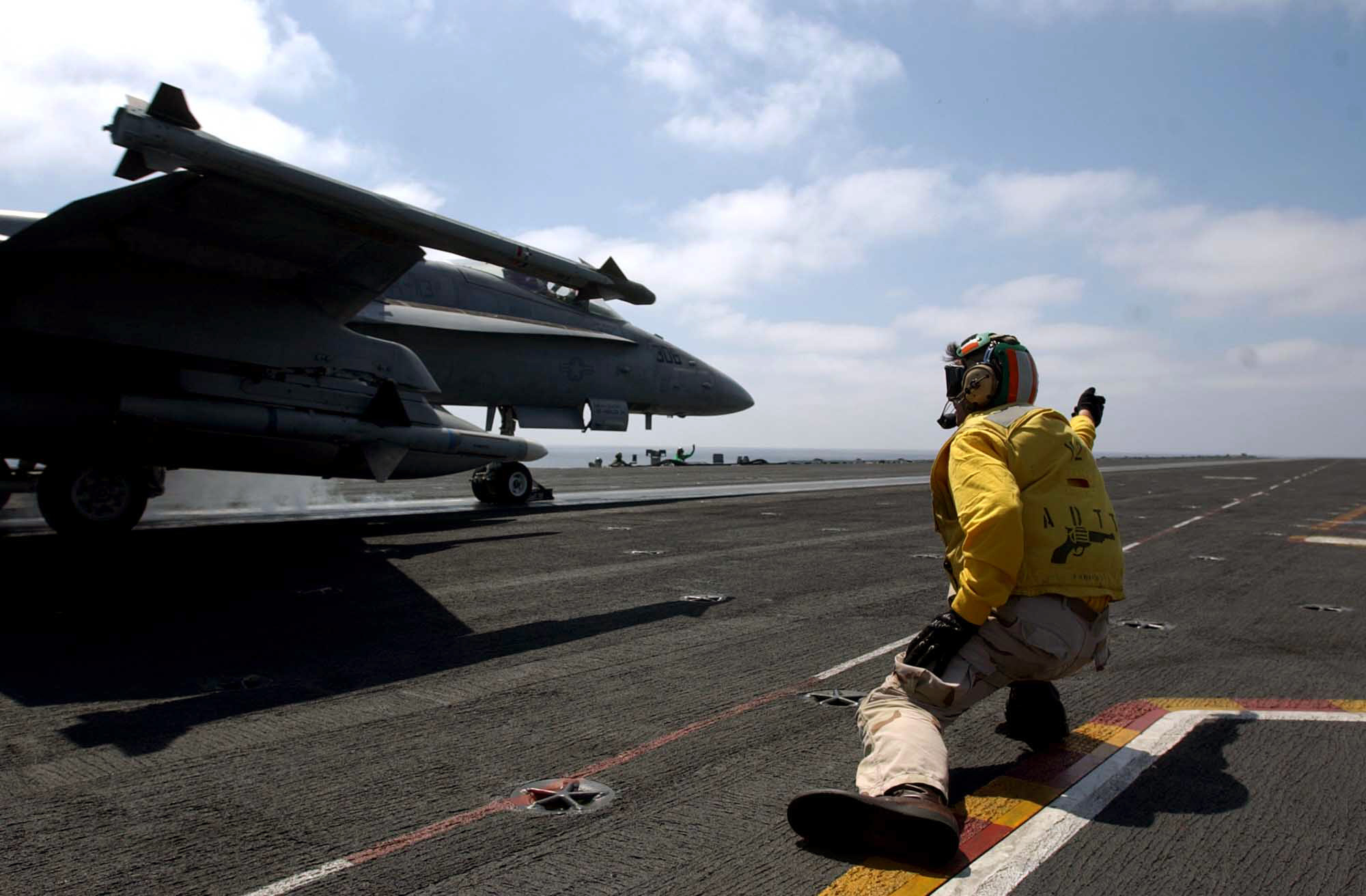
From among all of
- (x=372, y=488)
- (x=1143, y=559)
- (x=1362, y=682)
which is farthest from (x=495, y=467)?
(x=1362, y=682)

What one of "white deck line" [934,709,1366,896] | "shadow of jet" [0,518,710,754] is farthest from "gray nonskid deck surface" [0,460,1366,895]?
"white deck line" [934,709,1366,896]

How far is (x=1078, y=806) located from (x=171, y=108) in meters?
8.44

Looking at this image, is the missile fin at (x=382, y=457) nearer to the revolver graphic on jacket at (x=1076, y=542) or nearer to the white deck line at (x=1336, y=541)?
the revolver graphic on jacket at (x=1076, y=542)

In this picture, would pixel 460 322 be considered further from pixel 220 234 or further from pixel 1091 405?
pixel 1091 405

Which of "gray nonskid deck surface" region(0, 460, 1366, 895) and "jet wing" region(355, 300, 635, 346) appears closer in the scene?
"gray nonskid deck surface" region(0, 460, 1366, 895)

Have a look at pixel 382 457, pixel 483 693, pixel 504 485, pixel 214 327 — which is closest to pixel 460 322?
pixel 382 457

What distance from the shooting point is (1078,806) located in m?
3.56

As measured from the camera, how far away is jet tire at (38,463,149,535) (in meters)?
11.3

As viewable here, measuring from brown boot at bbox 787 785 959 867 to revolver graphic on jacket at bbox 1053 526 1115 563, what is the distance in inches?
44.6

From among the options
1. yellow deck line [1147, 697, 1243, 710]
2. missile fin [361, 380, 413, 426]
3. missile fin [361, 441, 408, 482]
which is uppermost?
missile fin [361, 380, 413, 426]

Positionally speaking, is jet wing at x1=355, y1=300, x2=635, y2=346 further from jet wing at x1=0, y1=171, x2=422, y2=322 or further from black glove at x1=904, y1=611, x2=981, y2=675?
black glove at x1=904, y1=611, x2=981, y2=675

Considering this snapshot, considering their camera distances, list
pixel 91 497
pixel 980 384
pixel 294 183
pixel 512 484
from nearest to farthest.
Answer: pixel 980 384 < pixel 294 183 < pixel 91 497 < pixel 512 484

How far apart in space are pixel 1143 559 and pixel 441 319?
11.7 m

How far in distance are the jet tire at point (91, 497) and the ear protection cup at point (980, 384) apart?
11815 mm
